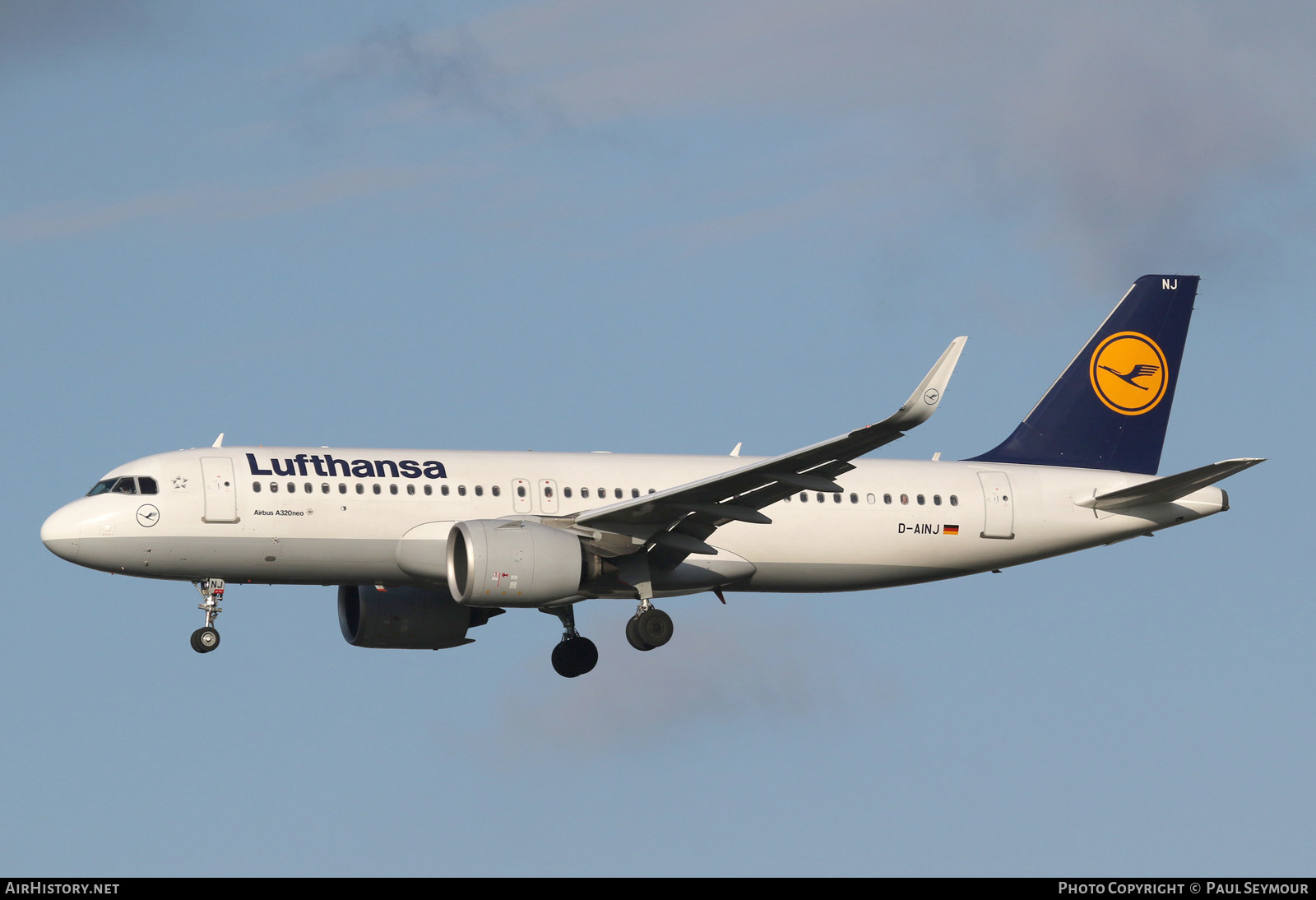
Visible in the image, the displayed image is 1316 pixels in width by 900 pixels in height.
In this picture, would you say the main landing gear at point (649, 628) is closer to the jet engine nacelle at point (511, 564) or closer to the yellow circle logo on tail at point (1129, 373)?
the jet engine nacelle at point (511, 564)

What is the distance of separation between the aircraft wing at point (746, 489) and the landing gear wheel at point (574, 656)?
4.76 m

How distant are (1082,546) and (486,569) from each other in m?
15.7

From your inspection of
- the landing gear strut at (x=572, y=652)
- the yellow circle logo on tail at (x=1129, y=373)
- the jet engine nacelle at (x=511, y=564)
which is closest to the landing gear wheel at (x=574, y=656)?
the landing gear strut at (x=572, y=652)

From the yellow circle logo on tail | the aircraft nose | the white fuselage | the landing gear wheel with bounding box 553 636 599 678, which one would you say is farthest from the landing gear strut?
the yellow circle logo on tail

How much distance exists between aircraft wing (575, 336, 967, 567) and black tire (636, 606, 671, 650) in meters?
1.32

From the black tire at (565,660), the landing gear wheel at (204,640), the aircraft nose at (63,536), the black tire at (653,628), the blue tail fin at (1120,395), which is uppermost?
the blue tail fin at (1120,395)

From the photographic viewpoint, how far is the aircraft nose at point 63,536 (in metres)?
44.2

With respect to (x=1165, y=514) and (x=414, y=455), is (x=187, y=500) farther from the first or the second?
(x=1165, y=514)

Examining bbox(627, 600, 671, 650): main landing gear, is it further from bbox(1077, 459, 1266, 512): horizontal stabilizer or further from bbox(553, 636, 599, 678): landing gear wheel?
bbox(1077, 459, 1266, 512): horizontal stabilizer

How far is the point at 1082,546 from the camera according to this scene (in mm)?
50406

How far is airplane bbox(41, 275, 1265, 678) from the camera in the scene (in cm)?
4409

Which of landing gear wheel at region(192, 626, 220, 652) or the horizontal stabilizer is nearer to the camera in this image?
landing gear wheel at region(192, 626, 220, 652)

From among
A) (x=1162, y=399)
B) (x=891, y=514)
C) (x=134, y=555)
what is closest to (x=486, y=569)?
(x=134, y=555)

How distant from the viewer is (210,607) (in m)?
45.2
